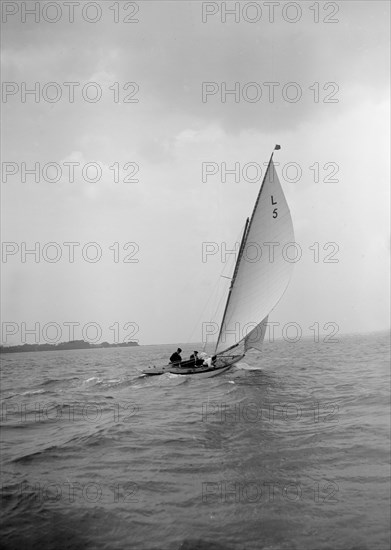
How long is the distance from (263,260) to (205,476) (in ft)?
54.5

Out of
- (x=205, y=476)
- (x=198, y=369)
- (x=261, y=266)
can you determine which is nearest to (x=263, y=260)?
(x=261, y=266)

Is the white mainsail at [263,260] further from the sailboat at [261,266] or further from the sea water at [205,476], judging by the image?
the sea water at [205,476]

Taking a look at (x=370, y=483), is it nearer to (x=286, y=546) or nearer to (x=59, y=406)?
(x=286, y=546)

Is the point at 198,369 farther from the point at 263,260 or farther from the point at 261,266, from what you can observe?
the point at 263,260

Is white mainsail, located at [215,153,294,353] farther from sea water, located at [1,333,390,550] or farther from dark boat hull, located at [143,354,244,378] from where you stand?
sea water, located at [1,333,390,550]

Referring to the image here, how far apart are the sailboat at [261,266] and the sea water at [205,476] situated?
809 cm

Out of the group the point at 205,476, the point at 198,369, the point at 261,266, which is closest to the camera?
the point at 205,476

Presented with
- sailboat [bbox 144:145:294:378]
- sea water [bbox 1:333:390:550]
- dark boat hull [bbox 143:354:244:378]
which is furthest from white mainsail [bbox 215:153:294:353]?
sea water [bbox 1:333:390:550]

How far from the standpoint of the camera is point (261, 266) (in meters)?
23.4

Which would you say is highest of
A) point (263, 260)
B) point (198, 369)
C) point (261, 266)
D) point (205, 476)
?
point (263, 260)

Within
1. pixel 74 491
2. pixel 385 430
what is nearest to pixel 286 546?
pixel 74 491

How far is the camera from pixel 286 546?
5.27 metres

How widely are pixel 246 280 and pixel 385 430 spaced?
1435 cm

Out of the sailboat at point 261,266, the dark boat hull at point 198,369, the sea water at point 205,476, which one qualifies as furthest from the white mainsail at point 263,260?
the sea water at point 205,476
